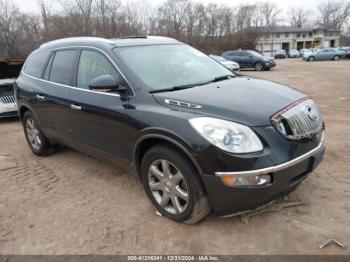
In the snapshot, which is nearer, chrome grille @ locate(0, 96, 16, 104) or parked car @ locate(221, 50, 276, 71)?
chrome grille @ locate(0, 96, 16, 104)

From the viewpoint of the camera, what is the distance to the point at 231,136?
2592mm

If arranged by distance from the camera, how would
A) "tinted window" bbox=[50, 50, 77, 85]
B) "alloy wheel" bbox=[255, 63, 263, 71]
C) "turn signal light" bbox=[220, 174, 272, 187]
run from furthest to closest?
"alloy wheel" bbox=[255, 63, 263, 71]
"tinted window" bbox=[50, 50, 77, 85]
"turn signal light" bbox=[220, 174, 272, 187]

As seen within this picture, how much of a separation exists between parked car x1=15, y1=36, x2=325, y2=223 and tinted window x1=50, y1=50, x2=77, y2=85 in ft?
0.05

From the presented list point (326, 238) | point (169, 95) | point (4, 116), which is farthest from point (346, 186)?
point (4, 116)

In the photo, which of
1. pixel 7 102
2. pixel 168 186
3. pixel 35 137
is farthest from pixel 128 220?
pixel 7 102

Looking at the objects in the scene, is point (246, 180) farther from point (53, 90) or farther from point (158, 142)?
point (53, 90)

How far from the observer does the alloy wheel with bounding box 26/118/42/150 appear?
5285mm

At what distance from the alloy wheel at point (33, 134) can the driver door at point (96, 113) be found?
1.43 meters

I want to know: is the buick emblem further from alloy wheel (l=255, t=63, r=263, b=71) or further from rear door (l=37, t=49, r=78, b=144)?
alloy wheel (l=255, t=63, r=263, b=71)

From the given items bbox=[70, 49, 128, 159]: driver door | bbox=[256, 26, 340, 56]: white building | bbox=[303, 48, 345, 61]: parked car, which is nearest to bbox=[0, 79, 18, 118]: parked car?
bbox=[70, 49, 128, 159]: driver door

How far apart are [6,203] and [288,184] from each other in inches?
129

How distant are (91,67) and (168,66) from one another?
964 millimetres

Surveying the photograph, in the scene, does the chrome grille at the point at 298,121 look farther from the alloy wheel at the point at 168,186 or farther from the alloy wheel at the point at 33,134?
the alloy wheel at the point at 33,134

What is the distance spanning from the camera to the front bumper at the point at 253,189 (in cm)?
259
